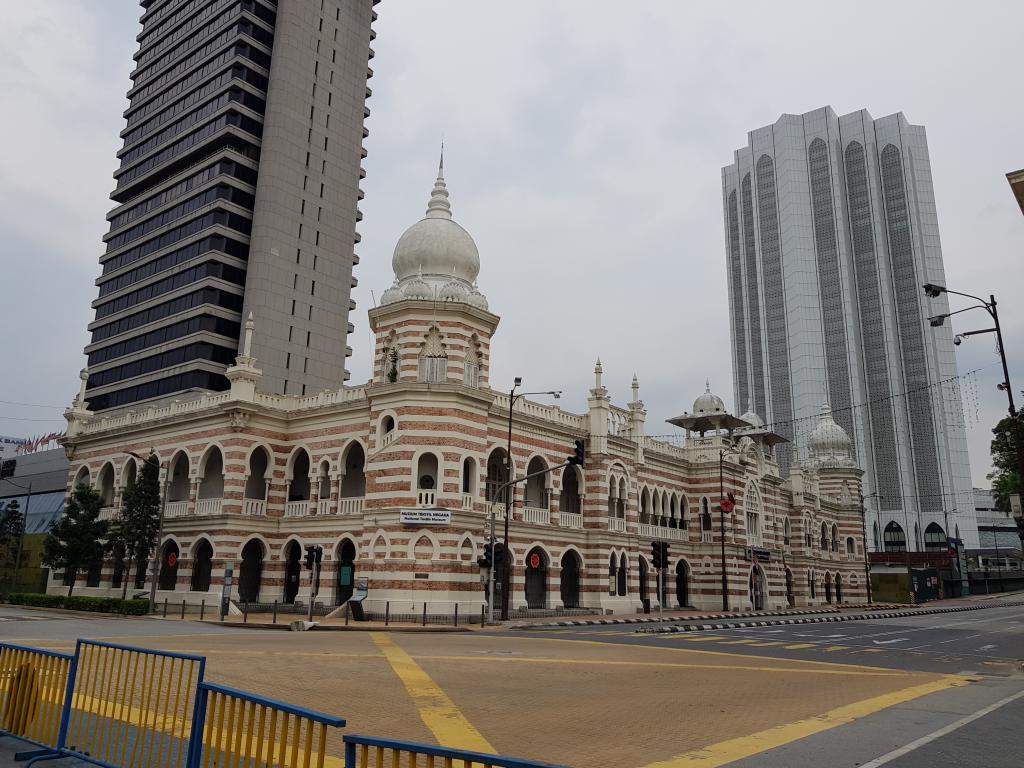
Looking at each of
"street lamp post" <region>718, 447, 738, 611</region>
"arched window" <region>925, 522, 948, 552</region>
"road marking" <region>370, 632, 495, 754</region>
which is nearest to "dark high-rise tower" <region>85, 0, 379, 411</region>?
"street lamp post" <region>718, 447, 738, 611</region>

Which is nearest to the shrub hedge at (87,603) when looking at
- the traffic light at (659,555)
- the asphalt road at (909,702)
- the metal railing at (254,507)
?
the metal railing at (254,507)

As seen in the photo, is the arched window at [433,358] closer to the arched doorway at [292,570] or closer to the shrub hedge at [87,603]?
the arched doorway at [292,570]

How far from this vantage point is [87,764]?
24.9 feet

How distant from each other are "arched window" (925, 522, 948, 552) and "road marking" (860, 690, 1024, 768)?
353ft

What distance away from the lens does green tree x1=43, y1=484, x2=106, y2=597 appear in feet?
134

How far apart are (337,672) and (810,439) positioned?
68.1 metres

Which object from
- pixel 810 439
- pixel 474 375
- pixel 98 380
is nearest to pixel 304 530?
pixel 474 375

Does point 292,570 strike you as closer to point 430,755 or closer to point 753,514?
point 753,514

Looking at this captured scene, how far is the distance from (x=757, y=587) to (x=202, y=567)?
3615 centimetres

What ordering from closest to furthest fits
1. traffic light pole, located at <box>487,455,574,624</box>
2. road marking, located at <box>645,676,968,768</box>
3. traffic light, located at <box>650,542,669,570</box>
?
1. road marking, located at <box>645,676,968,768</box>
2. traffic light pole, located at <box>487,455,574,624</box>
3. traffic light, located at <box>650,542,669,570</box>

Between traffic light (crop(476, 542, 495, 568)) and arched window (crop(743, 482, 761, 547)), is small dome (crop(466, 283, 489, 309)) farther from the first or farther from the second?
arched window (crop(743, 482, 761, 547))

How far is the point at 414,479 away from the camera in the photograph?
1316 inches

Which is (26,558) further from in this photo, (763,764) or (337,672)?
(763,764)

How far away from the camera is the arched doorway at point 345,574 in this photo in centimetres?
3606
